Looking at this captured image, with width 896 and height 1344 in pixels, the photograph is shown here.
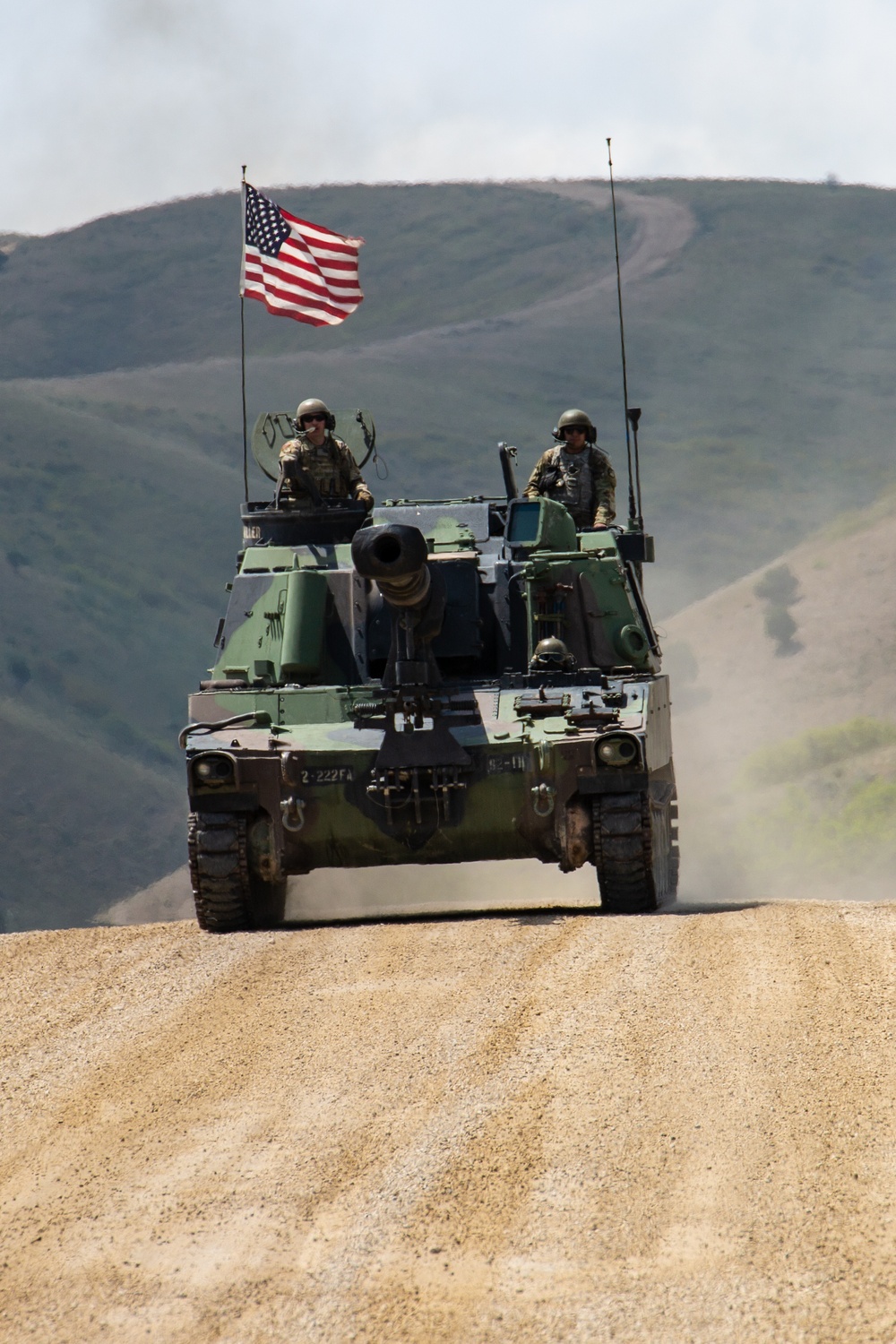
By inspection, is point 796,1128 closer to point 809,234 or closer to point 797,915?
point 797,915

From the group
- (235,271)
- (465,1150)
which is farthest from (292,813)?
(235,271)

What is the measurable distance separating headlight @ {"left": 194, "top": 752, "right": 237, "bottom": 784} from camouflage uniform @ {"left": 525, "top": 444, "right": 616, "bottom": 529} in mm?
4530

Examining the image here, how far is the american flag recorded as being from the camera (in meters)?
19.0

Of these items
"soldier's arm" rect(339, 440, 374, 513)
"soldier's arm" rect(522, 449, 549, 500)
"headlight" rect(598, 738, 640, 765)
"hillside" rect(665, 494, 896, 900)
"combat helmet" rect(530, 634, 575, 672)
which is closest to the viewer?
"headlight" rect(598, 738, 640, 765)

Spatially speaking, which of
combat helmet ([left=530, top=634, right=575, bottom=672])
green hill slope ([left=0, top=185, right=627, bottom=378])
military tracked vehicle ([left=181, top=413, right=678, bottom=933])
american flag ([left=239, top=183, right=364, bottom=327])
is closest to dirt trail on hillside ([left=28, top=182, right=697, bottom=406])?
green hill slope ([left=0, top=185, right=627, bottom=378])

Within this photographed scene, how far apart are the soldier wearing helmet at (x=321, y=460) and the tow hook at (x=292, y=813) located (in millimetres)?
3713

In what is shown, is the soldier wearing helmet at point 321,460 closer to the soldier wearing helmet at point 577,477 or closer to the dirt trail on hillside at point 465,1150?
the soldier wearing helmet at point 577,477

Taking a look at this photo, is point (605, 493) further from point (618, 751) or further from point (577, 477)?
point (618, 751)

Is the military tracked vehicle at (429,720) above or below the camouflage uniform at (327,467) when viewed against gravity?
below

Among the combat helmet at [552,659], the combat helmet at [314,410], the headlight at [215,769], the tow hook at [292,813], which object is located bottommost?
the tow hook at [292,813]

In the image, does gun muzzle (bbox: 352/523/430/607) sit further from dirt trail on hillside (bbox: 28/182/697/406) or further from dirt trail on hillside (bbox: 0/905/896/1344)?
dirt trail on hillside (bbox: 28/182/697/406)

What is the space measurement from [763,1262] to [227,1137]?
2.18 m

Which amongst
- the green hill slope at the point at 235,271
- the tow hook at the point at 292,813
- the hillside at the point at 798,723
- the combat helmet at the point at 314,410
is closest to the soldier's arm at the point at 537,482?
the combat helmet at the point at 314,410

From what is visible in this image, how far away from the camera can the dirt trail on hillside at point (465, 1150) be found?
5.02m
